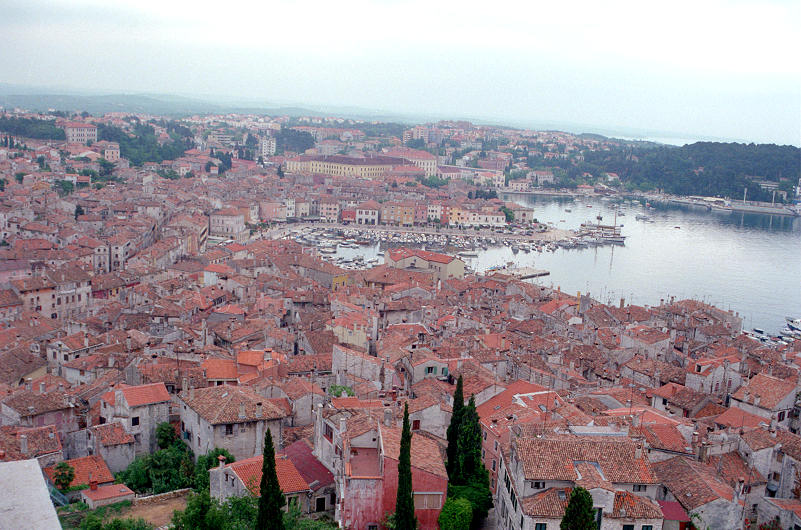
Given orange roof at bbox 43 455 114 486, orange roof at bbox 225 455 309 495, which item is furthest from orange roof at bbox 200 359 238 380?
orange roof at bbox 225 455 309 495

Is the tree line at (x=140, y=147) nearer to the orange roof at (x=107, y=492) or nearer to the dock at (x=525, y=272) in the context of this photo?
the dock at (x=525, y=272)

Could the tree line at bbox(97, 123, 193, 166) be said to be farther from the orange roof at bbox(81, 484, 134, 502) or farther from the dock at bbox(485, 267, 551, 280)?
the orange roof at bbox(81, 484, 134, 502)

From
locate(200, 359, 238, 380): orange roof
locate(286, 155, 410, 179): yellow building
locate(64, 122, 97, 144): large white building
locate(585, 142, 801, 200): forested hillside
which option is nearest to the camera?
locate(200, 359, 238, 380): orange roof

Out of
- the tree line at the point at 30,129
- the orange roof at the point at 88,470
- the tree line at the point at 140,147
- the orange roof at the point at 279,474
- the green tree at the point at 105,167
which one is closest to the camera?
the orange roof at the point at 279,474

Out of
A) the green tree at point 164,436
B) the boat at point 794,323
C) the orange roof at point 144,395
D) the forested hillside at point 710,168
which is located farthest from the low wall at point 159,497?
the forested hillside at point 710,168

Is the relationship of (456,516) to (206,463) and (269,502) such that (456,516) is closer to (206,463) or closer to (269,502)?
(269,502)

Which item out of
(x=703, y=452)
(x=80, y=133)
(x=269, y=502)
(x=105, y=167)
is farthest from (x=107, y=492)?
(x=80, y=133)
